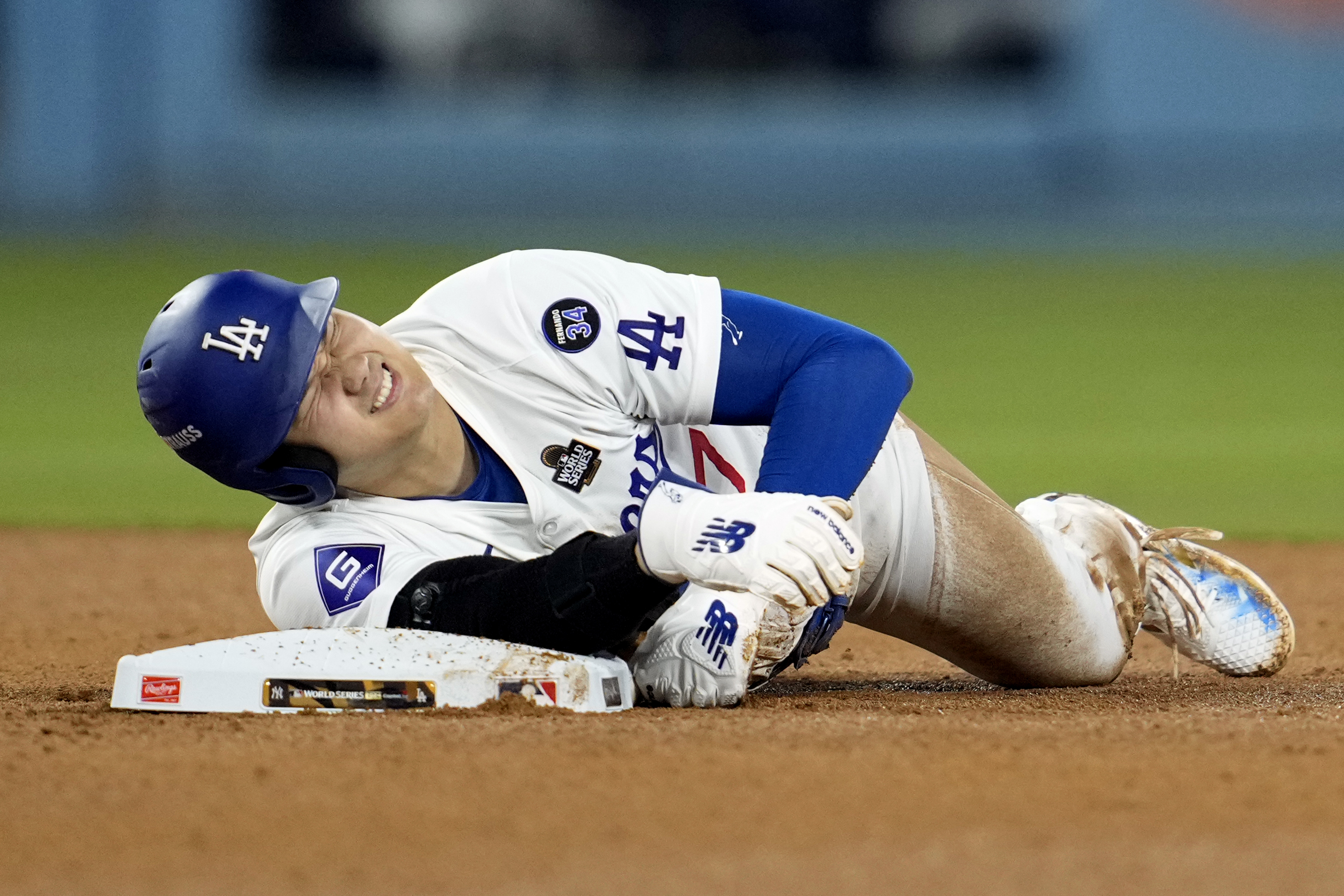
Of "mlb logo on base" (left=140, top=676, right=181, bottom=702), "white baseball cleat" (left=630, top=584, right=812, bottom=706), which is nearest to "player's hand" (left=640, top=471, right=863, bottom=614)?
"white baseball cleat" (left=630, top=584, right=812, bottom=706)

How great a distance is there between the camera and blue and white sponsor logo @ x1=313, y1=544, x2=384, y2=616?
3.11 m

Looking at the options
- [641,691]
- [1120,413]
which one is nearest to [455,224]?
[1120,413]

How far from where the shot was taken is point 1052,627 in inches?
140

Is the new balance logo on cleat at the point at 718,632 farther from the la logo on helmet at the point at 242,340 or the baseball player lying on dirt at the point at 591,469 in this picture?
the la logo on helmet at the point at 242,340

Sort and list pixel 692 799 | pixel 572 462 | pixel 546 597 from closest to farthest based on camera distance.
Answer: pixel 692 799, pixel 546 597, pixel 572 462

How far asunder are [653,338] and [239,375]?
0.75m

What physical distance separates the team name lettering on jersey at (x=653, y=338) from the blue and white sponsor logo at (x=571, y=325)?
5 cm

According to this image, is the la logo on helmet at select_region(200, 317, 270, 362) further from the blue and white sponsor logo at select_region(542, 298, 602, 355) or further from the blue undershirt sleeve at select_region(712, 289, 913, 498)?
the blue undershirt sleeve at select_region(712, 289, 913, 498)

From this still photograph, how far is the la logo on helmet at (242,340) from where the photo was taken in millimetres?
2998

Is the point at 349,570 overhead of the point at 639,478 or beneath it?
beneath

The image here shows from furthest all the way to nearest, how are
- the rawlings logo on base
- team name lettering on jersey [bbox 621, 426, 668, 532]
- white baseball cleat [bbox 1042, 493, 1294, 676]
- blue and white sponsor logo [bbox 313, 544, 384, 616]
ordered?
1. white baseball cleat [bbox 1042, 493, 1294, 676]
2. team name lettering on jersey [bbox 621, 426, 668, 532]
3. blue and white sponsor logo [bbox 313, 544, 384, 616]
4. the rawlings logo on base

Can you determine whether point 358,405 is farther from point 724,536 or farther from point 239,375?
point 724,536

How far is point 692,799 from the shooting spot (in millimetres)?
2348

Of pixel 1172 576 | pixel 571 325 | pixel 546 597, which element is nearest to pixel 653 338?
pixel 571 325
